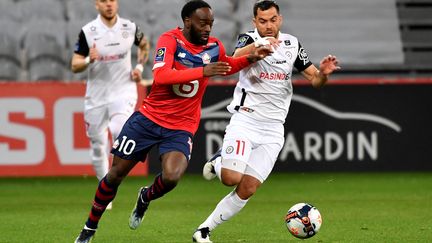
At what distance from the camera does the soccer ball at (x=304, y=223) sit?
27.3 ft

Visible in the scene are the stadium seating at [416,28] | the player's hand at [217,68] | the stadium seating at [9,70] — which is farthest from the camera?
the stadium seating at [416,28]

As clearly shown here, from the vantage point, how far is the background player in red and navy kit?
8.21m

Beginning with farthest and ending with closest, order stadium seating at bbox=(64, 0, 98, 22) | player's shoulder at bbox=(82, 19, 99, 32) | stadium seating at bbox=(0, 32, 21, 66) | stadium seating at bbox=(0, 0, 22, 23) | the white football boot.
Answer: stadium seating at bbox=(64, 0, 98, 22) < stadium seating at bbox=(0, 0, 22, 23) < stadium seating at bbox=(0, 32, 21, 66) < player's shoulder at bbox=(82, 19, 99, 32) < the white football boot

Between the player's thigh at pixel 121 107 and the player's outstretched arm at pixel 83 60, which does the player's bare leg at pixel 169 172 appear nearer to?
the player's outstretched arm at pixel 83 60

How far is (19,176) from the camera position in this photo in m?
15.2

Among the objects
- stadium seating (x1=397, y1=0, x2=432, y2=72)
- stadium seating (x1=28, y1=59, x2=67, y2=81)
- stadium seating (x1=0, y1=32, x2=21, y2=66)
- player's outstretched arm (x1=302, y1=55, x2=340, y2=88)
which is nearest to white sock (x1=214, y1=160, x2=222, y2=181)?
player's outstretched arm (x1=302, y1=55, x2=340, y2=88)

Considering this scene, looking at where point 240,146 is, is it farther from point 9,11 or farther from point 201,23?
point 9,11

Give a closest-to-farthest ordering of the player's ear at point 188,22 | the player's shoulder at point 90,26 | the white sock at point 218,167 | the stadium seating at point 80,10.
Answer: the player's ear at point 188,22 < the white sock at point 218,167 < the player's shoulder at point 90,26 < the stadium seating at point 80,10

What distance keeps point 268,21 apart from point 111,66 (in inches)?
133

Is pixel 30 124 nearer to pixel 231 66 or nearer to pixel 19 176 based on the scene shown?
pixel 19 176

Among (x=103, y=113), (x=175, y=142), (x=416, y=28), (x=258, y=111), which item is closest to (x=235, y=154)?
(x=258, y=111)

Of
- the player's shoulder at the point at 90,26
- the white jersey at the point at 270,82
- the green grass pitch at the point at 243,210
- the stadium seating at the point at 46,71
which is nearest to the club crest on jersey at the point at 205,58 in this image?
the white jersey at the point at 270,82

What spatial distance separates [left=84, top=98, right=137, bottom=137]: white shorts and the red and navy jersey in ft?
10.6

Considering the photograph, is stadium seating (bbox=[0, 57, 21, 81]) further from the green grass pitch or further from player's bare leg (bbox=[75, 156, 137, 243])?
player's bare leg (bbox=[75, 156, 137, 243])
